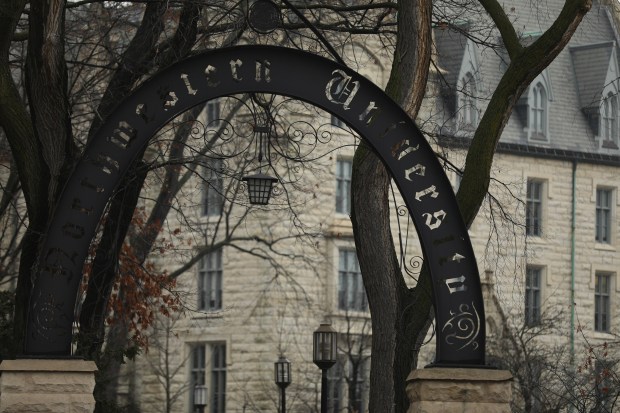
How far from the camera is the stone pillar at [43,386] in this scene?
14.0 metres

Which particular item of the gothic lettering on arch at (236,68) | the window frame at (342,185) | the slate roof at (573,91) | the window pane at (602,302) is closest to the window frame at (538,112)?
the slate roof at (573,91)

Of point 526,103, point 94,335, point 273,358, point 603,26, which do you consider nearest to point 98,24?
point 94,335

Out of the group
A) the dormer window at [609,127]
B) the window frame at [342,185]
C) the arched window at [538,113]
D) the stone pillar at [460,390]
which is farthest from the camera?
the dormer window at [609,127]

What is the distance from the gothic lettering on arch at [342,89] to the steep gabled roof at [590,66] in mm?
46086

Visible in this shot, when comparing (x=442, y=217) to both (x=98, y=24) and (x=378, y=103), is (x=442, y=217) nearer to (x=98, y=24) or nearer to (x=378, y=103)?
(x=378, y=103)

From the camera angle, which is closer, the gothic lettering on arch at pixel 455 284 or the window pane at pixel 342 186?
the gothic lettering on arch at pixel 455 284

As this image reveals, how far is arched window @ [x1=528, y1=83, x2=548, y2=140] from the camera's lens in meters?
59.8

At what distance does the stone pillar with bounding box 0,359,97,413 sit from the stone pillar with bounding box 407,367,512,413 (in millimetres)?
2621

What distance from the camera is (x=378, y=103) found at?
15.0 meters

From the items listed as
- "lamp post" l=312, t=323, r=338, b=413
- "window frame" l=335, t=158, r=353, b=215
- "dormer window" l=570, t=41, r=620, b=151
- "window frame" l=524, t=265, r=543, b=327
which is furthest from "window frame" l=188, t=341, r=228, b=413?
"lamp post" l=312, t=323, r=338, b=413

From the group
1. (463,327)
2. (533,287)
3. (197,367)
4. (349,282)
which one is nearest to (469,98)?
(349,282)

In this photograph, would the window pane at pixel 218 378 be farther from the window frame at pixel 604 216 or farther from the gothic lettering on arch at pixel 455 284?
the gothic lettering on arch at pixel 455 284

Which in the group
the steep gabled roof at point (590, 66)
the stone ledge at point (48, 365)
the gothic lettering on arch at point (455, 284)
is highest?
the steep gabled roof at point (590, 66)

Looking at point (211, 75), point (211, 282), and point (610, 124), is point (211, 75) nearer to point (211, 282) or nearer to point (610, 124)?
point (211, 282)
